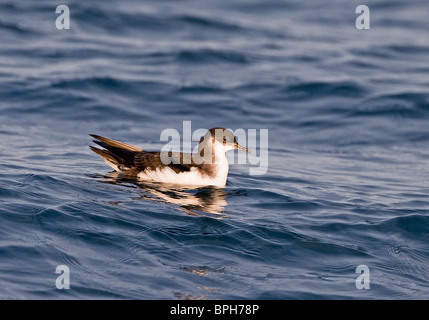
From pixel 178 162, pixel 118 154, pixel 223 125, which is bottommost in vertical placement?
pixel 178 162

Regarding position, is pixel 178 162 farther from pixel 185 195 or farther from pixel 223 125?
pixel 223 125

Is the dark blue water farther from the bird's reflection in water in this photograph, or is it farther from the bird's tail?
the bird's tail

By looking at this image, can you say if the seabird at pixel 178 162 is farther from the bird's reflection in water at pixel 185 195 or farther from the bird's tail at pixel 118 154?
the bird's reflection in water at pixel 185 195

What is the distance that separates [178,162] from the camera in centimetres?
1080

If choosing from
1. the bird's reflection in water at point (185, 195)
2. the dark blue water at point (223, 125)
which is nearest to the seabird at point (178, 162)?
the bird's reflection in water at point (185, 195)

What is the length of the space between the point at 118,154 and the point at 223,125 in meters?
5.35

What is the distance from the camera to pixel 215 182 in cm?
1096

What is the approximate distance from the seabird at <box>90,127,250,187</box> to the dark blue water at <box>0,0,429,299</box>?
0.93ft

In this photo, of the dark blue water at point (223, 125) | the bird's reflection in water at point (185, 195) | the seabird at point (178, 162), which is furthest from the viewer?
the seabird at point (178, 162)

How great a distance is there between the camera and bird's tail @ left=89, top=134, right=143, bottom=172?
11.0 metres

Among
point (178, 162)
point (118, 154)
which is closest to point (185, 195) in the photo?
point (178, 162)

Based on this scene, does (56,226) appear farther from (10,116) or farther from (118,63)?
(118,63)

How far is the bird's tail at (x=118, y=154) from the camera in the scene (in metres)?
11.0

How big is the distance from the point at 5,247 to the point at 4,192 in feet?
6.65
